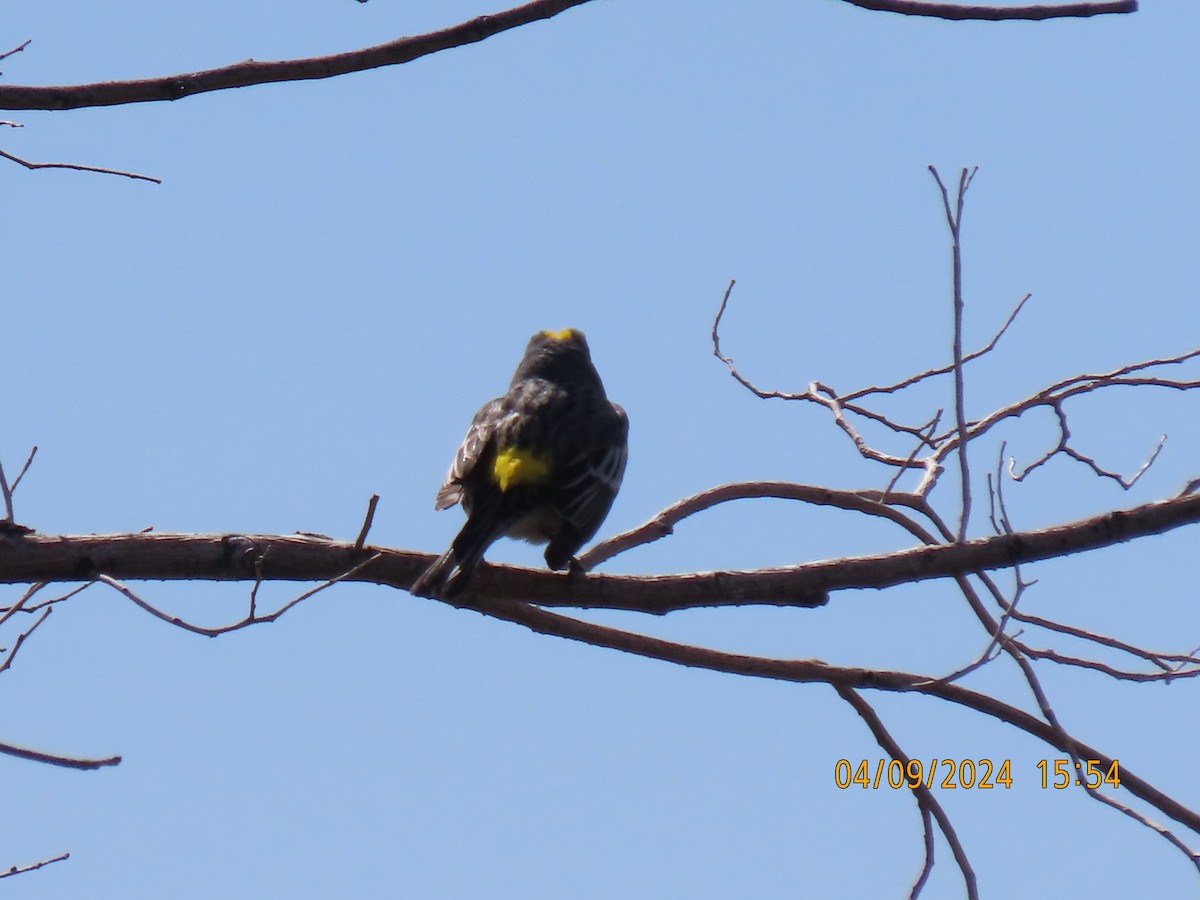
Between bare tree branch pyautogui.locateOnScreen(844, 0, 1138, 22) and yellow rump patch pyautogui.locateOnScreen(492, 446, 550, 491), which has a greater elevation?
bare tree branch pyautogui.locateOnScreen(844, 0, 1138, 22)

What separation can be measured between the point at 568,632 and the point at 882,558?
140 cm

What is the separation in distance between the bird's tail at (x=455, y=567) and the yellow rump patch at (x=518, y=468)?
1002mm

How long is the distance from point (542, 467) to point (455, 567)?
1.82 m

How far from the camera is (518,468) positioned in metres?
7.46

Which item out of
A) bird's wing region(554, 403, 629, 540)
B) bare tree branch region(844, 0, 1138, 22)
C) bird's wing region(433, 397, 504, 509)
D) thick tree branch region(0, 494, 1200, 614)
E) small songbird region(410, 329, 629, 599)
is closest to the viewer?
bare tree branch region(844, 0, 1138, 22)

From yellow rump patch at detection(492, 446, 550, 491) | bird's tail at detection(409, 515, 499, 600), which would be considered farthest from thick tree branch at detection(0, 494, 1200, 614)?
yellow rump patch at detection(492, 446, 550, 491)

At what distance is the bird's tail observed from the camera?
224 inches

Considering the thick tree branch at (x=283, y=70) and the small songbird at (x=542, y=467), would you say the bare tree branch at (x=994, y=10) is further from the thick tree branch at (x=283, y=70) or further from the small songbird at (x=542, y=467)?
the small songbird at (x=542, y=467)

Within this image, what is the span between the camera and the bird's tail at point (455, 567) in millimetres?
5680

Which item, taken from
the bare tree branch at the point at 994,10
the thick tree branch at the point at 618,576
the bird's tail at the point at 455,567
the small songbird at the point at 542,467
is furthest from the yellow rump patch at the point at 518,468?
the bare tree branch at the point at 994,10

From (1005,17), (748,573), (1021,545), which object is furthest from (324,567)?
(1005,17)

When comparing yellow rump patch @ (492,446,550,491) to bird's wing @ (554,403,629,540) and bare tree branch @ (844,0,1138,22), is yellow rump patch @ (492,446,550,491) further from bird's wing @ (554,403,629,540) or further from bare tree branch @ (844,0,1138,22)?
bare tree branch @ (844,0,1138,22)

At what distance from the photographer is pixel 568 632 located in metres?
6.02

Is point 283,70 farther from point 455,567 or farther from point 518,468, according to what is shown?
point 518,468
